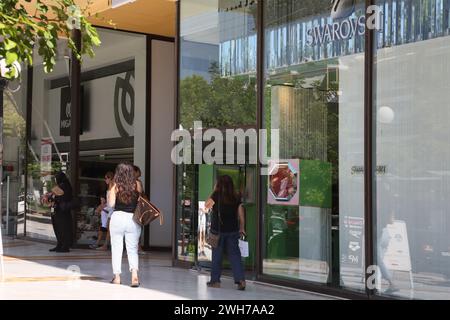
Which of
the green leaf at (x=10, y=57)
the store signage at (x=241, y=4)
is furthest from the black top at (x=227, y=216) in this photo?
the green leaf at (x=10, y=57)

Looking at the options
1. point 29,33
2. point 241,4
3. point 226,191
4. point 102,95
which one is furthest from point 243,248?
point 102,95

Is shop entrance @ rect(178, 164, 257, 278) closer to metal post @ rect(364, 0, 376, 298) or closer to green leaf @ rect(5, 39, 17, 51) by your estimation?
metal post @ rect(364, 0, 376, 298)

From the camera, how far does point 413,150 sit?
8.29 meters

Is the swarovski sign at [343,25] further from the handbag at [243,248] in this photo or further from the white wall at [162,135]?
the white wall at [162,135]

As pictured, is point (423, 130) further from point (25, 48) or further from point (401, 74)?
point (25, 48)

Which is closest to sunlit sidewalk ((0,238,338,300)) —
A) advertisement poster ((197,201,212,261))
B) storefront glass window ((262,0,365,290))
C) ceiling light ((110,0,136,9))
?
advertisement poster ((197,201,212,261))

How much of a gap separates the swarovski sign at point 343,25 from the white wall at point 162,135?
6374 mm

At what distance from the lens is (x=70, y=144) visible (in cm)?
1530

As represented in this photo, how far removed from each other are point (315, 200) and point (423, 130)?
6.47 feet

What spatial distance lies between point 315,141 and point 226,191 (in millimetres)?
1411

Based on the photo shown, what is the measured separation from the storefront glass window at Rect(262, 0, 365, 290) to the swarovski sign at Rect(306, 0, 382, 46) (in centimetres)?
1

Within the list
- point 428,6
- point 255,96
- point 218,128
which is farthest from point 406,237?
point 218,128

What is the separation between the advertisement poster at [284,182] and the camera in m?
9.86

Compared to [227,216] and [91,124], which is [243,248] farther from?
[91,124]
